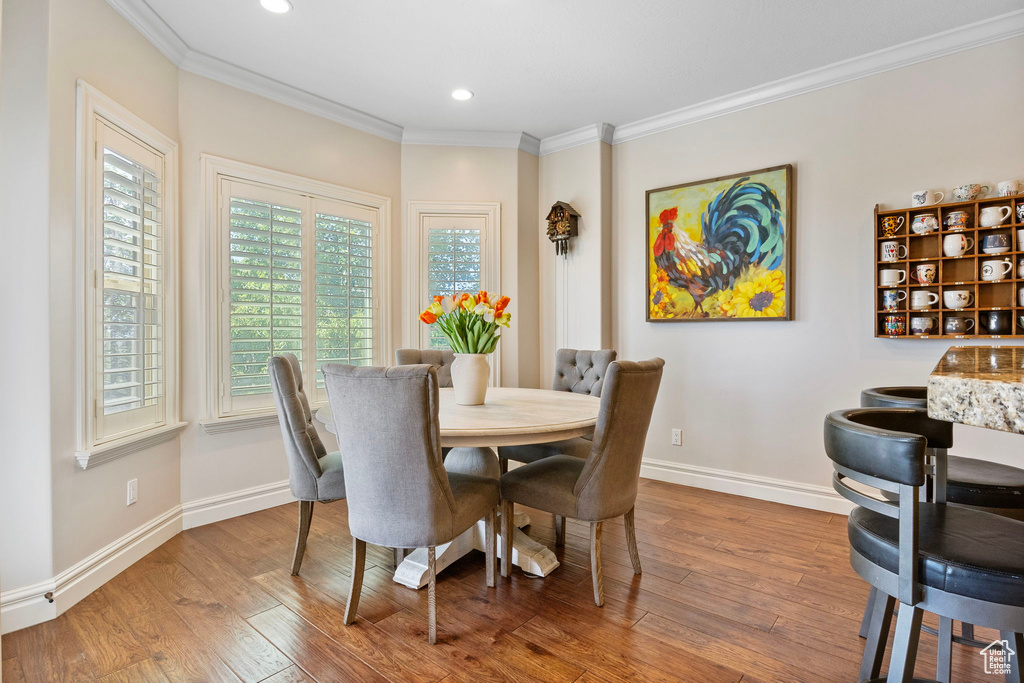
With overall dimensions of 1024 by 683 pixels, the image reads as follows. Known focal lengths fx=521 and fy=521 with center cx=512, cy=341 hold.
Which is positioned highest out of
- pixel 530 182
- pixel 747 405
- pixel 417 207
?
pixel 530 182

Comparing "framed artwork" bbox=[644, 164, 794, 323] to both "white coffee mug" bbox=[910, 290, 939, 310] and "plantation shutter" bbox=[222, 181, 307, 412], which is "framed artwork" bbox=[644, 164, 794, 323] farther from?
"plantation shutter" bbox=[222, 181, 307, 412]

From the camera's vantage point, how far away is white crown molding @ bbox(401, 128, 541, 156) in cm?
421

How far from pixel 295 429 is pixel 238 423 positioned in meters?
1.23

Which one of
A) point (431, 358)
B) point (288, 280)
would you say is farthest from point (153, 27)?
point (431, 358)

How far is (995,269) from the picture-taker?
2678mm

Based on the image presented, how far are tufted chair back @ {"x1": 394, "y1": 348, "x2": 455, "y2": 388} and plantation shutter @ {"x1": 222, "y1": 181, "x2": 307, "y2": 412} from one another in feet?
2.30

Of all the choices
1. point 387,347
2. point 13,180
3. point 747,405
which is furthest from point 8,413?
point 747,405

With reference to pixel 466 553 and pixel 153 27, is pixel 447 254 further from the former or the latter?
pixel 466 553

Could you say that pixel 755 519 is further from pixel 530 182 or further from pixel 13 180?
pixel 13 180

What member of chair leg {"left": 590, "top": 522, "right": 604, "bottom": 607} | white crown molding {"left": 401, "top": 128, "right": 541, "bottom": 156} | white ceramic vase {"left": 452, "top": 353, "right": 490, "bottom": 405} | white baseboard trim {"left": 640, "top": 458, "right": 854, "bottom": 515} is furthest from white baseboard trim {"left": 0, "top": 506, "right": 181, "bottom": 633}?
white crown molding {"left": 401, "top": 128, "right": 541, "bottom": 156}

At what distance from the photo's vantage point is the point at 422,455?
1793mm

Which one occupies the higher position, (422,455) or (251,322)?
(251,322)

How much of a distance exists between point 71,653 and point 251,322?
1904 mm

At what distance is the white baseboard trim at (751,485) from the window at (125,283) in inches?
120
